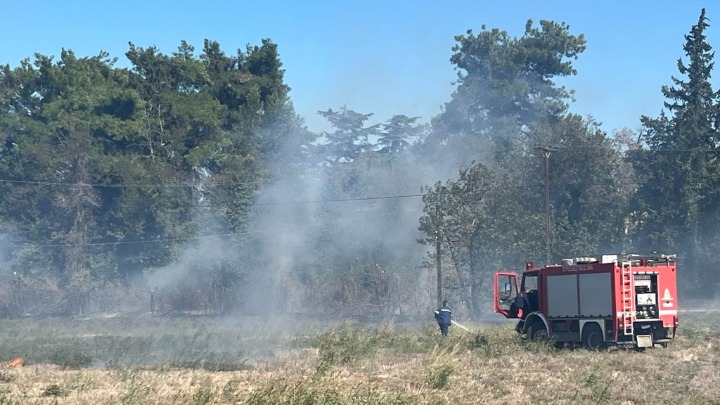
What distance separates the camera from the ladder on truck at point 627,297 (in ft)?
78.5

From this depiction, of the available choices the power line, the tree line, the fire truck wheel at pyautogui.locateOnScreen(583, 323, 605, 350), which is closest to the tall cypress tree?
the tree line

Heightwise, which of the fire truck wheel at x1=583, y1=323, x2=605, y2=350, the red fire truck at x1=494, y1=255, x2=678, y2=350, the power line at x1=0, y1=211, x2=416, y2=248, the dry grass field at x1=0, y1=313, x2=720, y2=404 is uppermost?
the power line at x1=0, y1=211, x2=416, y2=248

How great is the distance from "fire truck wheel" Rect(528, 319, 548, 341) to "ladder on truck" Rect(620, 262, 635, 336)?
9.15 ft

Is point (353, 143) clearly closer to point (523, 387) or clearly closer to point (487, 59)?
point (487, 59)

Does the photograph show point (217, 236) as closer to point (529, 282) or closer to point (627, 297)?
point (529, 282)

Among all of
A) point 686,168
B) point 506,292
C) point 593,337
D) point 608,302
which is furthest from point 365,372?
point 686,168

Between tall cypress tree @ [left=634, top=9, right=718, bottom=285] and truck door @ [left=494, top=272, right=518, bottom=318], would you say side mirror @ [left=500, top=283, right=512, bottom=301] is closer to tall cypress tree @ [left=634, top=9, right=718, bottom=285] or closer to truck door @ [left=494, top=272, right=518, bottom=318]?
truck door @ [left=494, top=272, right=518, bottom=318]

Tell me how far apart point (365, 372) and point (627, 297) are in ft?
28.1

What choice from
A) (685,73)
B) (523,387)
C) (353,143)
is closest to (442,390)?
(523,387)

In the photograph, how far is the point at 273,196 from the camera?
62.1 m

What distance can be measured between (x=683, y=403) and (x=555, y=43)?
68939mm

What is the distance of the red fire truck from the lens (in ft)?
79.0

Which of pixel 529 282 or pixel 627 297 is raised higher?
pixel 529 282

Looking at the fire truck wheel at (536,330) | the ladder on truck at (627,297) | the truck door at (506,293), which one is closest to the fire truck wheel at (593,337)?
the ladder on truck at (627,297)
